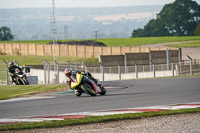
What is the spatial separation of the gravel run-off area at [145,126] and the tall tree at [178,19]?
12269cm

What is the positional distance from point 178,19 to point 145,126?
130220mm

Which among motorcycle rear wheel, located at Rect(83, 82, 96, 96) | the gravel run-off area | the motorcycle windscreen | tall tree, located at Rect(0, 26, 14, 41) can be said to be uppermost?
tall tree, located at Rect(0, 26, 14, 41)

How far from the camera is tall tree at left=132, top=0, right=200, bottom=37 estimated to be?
450 ft

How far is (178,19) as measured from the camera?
460ft

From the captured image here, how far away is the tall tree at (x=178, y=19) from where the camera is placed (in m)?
137

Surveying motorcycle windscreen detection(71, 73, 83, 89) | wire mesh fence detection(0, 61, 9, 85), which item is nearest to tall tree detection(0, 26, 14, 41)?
wire mesh fence detection(0, 61, 9, 85)

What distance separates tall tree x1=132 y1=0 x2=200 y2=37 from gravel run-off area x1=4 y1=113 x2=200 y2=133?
12269cm

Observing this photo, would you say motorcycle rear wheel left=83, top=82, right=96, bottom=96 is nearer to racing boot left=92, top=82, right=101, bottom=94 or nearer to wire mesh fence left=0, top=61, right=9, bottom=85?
racing boot left=92, top=82, right=101, bottom=94

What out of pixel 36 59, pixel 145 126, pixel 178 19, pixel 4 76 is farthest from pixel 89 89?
pixel 178 19

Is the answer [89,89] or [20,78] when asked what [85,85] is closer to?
[89,89]

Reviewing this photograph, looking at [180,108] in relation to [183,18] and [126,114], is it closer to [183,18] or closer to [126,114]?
[126,114]

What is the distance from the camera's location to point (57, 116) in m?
13.9

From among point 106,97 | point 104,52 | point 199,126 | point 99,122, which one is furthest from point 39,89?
point 104,52

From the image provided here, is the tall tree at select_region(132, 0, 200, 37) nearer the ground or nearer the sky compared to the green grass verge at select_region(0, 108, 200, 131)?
nearer the sky
